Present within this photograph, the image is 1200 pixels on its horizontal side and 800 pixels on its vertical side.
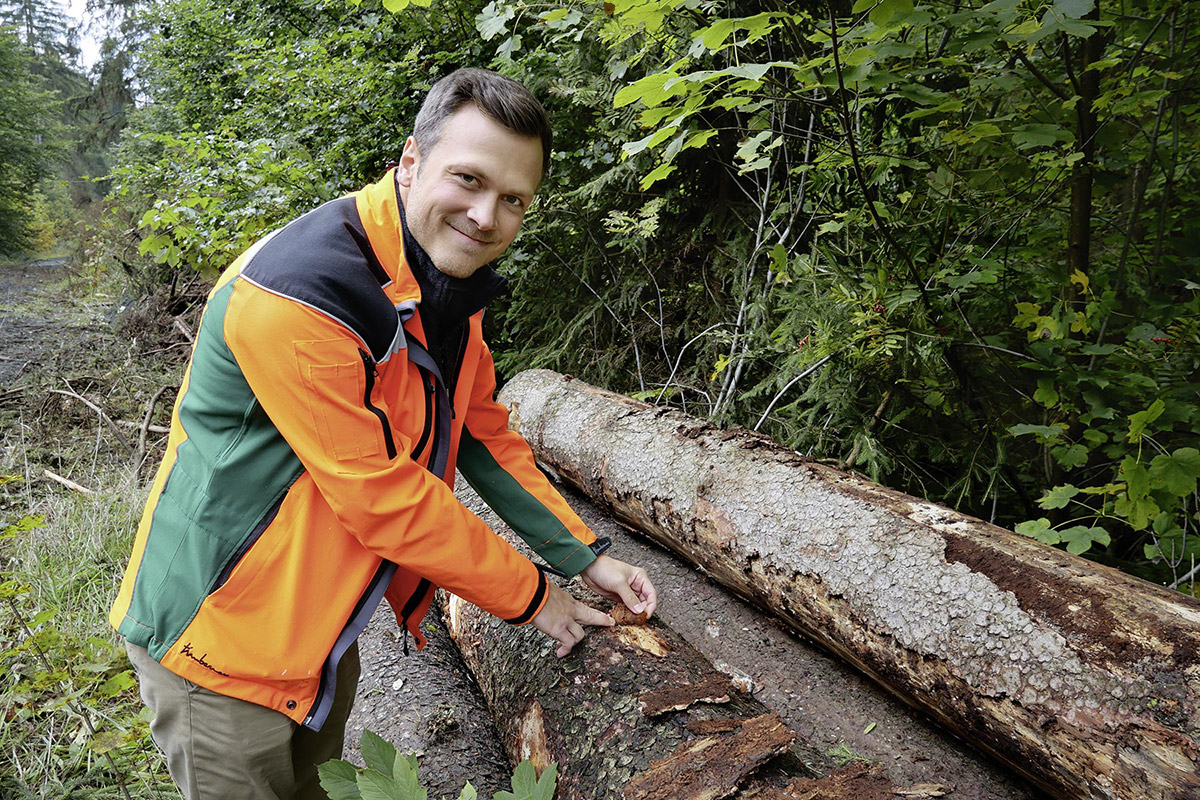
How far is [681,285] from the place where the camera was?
4.84 metres

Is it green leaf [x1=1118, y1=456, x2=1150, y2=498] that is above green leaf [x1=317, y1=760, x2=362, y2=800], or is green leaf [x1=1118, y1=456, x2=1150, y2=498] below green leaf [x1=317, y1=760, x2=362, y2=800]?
below

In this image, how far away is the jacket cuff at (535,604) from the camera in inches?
66.6

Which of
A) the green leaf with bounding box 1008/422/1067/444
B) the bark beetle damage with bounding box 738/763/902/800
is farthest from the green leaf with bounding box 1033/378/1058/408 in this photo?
the bark beetle damage with bounding box 738/763/902/800

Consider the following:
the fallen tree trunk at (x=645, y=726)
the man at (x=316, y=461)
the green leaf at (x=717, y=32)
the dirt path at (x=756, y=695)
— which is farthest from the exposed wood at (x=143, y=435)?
the green leaf at (x=717, y=32)

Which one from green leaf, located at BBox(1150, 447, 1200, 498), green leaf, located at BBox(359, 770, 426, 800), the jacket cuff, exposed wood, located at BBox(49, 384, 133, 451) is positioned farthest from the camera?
exposed wood, located at BBox(49, 384, 133, 451)

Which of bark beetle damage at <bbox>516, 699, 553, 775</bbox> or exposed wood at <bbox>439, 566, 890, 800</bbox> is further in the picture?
bark beetle damage at <bbox>516, 699, 553, 775</bbox>

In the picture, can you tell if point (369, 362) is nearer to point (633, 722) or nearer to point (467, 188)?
point (467, 188)

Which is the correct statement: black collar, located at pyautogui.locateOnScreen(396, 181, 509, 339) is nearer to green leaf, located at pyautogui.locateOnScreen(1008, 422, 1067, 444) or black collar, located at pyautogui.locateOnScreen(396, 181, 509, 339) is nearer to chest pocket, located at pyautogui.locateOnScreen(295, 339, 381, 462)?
chest pocket, located at pyautogui.locateOnScreen(295, 339, 381, 462)

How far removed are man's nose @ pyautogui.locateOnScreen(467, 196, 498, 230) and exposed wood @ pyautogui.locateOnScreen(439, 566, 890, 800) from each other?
3.89 ft

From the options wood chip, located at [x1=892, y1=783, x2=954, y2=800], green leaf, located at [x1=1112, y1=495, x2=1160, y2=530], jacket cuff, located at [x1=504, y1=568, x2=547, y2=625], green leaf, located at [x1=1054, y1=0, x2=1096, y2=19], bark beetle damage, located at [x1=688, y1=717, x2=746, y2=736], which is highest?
green leaf, located at [x1=1054, y1=0, x2=1096, y2=19]

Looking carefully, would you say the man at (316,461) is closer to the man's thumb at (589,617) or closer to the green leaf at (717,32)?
the man's thumb at (589,617)

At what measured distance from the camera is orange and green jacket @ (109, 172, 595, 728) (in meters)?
1.37

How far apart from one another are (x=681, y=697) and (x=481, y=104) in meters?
1.53

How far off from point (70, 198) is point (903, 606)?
126 feet
